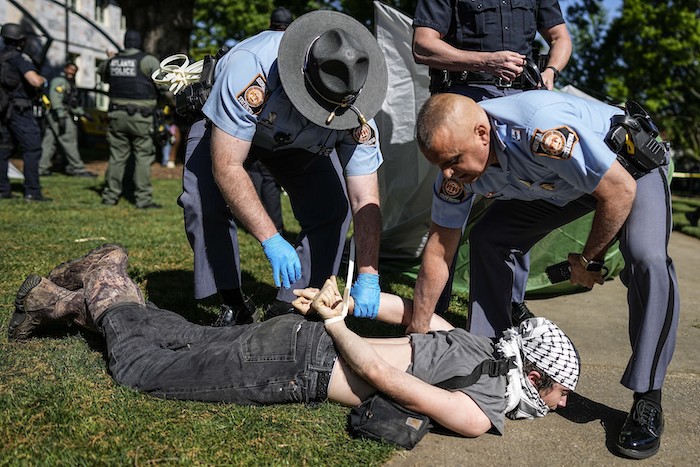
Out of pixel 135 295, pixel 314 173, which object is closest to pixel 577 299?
pixel 314 173

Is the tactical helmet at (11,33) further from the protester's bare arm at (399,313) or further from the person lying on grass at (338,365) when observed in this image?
the protester's bare arm at (399,313)

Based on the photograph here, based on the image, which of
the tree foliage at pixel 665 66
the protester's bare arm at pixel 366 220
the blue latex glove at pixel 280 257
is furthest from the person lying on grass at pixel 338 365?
the tree foliage at pixel 665 66

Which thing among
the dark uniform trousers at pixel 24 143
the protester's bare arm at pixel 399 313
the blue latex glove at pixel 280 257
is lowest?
the dark uniform trousers at pixel 24 143

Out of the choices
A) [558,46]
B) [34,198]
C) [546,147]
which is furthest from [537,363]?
[34,198]

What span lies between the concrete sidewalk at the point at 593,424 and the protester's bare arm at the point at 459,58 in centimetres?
152

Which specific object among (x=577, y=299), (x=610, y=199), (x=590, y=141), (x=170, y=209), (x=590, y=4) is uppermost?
(x=590, y=4)

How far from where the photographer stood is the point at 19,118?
7.83 metres

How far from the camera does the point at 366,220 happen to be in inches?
126

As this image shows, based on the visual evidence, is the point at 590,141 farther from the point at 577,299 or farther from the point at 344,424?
the point at 577,299

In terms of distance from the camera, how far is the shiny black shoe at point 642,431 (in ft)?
8.30

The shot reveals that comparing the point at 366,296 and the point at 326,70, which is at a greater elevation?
the point at 326,70

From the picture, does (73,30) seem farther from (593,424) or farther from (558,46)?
(593,424)

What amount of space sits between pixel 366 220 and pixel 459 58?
960mm

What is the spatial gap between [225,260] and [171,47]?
1078 centimetres
